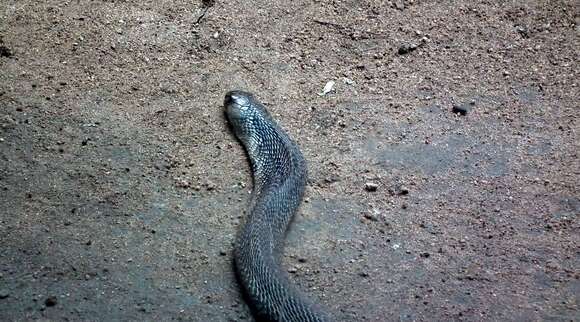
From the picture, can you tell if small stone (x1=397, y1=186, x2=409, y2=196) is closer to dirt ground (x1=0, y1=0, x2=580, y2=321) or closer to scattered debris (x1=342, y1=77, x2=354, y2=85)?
dirt ground (x1=0, y1=0, x2=580, y2=321)

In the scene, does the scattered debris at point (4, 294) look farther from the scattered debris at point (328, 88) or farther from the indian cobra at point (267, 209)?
the scattered debris at point (328, 88)

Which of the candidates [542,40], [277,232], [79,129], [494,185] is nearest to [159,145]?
[79,129]

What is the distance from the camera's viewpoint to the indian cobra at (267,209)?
4.66m

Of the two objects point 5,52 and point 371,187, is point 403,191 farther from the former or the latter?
point 5,52

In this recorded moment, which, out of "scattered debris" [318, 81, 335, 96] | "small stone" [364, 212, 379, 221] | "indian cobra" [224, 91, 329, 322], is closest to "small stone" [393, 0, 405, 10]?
"scattered debris" [318, 81, 335, 96]

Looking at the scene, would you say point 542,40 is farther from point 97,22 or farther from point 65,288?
point 65,288

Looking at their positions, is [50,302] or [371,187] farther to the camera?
[371,187]

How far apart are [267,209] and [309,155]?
889 mm

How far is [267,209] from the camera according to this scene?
5312 mm

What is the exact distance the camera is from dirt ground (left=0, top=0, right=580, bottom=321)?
490 centimetres

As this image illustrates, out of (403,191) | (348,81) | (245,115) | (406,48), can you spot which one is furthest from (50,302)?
(406,48)

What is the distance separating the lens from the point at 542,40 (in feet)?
23.8

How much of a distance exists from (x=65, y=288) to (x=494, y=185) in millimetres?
3212

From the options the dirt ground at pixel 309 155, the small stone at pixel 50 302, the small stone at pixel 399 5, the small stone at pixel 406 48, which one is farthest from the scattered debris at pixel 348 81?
the small stone at pixel 50 302
